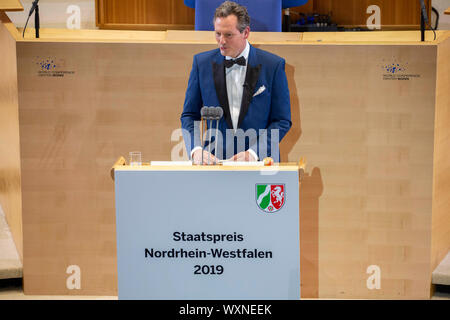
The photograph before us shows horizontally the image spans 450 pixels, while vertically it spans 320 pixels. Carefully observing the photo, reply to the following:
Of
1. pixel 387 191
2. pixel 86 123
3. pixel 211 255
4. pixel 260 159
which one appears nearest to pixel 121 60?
pixel 86 123

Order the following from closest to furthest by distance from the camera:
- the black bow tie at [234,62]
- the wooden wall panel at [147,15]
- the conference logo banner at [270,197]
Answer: the conference logo banner at [270,197] < the black bow tie at [234,62] < the wooden wall panel at [147,15]

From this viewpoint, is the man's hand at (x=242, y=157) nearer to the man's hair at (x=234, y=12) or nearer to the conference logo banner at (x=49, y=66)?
the man's hair at (x=234, y=12)

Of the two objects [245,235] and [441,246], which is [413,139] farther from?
[245,235]

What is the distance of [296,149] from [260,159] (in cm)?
57

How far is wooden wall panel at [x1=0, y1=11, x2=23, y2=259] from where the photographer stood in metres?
3.22

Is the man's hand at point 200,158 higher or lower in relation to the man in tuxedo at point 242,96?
lower

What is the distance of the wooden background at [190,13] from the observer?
6.30m

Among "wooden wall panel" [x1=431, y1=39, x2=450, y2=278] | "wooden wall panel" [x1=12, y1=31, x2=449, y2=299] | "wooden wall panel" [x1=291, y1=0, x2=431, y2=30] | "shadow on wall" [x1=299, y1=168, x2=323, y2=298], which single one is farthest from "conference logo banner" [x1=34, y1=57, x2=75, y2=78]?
"wooden wall panel" [x1=291, y1=0, x2=431, y2=30]

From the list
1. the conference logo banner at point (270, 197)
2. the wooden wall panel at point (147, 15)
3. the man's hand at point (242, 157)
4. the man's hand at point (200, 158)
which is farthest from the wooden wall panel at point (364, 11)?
the conference logo banner at point (270, 197)

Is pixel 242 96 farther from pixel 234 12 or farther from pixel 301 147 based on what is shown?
pixel 301 147

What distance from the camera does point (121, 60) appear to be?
3.16 m

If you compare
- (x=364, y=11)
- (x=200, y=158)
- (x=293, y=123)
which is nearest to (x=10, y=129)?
(x=200, y=158)

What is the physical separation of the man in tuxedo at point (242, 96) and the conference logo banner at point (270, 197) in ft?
1.82

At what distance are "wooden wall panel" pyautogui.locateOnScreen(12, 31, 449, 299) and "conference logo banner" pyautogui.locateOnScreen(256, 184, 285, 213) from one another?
3.40 feet
